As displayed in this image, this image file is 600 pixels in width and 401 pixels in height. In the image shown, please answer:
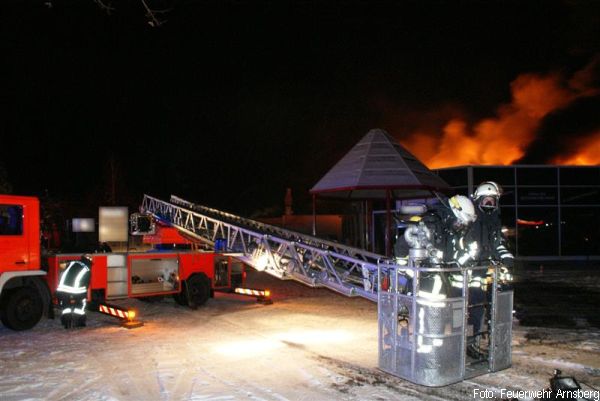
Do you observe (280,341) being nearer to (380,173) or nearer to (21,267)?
(21,267)

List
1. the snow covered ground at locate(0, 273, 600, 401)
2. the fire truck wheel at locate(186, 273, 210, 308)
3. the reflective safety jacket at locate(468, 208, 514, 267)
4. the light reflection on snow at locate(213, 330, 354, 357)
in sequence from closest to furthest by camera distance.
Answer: the snow covered ground at locate(0, 273, 600, 401)
the reflective safety jacket at locate(468, 208, 514, 267)
the light reflection on snow at locate(213, 330, 354, 357)
the fire truck wheel at locate(186, 273, 210, 308)

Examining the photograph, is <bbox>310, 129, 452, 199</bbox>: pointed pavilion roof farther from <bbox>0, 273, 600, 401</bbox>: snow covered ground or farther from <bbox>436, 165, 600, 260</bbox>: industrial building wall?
<bbox>436, 165, 600, 260</bbox>: industrial building wall

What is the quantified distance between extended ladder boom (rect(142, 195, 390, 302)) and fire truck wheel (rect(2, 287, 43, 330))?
4853 mm

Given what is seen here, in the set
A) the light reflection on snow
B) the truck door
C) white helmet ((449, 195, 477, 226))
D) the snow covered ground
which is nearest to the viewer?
the snow covered ground

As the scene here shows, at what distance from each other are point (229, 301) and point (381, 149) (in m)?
5.48

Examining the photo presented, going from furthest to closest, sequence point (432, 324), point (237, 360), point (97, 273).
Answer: point (97, 273), point (237, 360), point (432, 324)

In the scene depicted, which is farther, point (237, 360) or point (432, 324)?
point (237, 360)

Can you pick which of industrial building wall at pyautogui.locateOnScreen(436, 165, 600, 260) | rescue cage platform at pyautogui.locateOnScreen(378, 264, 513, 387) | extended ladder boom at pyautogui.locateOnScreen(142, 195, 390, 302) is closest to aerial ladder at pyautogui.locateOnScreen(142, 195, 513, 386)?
rescue cage platform at pyautogui.locateOnScreen(378, 264, 513, 387)

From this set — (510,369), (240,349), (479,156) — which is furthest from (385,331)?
(479,156)

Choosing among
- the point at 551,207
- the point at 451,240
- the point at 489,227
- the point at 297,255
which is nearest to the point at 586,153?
the point at 551,207

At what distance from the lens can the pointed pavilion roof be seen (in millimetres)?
12500

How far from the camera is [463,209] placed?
694 cm

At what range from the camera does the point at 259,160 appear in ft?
169

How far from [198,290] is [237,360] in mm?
5368
